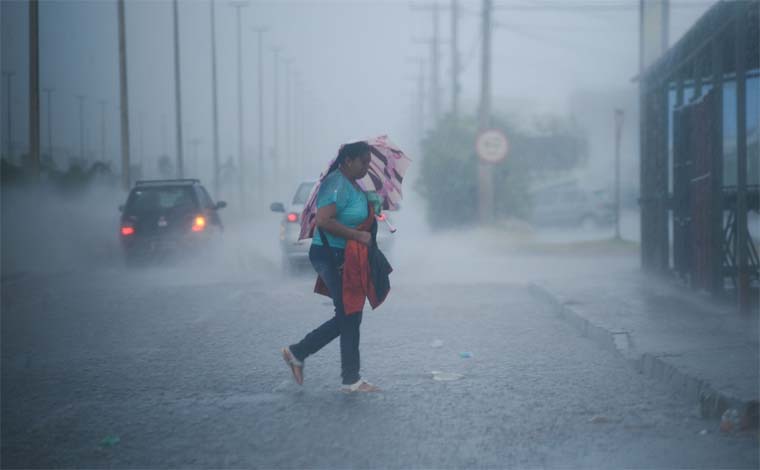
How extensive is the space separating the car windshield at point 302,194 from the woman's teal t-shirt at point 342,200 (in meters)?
10.3

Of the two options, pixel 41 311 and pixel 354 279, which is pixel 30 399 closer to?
pixel 354 279

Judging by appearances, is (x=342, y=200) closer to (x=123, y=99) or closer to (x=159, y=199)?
(x=159, y=199)

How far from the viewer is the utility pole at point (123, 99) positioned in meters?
31.4

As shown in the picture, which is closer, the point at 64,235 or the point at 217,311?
the point at 217,311

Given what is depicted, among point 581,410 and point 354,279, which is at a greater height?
point 354,279

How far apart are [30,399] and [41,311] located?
6.05m

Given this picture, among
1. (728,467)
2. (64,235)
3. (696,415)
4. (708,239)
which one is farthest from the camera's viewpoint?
(64,235)

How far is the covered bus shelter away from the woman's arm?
17.4 feet

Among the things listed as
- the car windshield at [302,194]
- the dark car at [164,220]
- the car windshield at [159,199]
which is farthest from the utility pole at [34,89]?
the car windshield at [302,194]

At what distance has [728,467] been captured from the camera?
4.60m

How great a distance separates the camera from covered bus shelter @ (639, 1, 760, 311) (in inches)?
390

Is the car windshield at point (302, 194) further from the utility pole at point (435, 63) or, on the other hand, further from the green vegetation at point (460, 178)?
the utility pole at point (435, 63)

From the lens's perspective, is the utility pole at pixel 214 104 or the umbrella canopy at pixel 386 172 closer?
the umbrella canopy at pixel 386 172

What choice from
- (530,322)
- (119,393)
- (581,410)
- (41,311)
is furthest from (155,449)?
(41,311)
